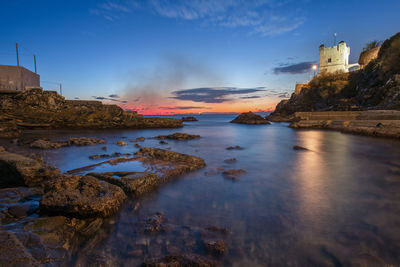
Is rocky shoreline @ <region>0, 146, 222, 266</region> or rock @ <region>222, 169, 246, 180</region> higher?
rocky shoreline @ <region>0, 146, 222, 266</region>

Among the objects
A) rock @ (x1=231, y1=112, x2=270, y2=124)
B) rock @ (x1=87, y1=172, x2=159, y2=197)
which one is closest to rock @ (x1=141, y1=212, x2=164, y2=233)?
rock @ (x1=87, y1=172, x2=159, y2=197)

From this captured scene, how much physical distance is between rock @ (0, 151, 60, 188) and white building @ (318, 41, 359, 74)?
207 ft

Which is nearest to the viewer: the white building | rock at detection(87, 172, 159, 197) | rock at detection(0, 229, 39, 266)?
rock at detection(0, 229, 39, 266)

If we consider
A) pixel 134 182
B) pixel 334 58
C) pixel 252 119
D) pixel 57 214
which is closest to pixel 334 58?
pixel 334 58

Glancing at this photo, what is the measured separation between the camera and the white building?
50000 millimetres

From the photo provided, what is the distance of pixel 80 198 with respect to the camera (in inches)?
113

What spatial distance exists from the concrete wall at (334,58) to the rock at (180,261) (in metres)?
A: 62.5

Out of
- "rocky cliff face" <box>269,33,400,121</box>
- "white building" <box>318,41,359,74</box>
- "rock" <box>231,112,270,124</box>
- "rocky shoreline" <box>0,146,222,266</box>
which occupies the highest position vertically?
"white building" <box>318,41,359,74</box>

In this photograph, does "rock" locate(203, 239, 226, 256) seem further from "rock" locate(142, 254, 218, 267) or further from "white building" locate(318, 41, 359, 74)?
"white building" locate(318, 41, 359, 74)

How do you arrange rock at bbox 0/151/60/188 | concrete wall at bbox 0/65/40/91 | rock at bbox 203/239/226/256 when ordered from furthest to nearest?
1. concrete wall at bbox 0/65/40/91
2. rock at bbox 0/151/60/188
3. rock at bbox 203/239/226/256

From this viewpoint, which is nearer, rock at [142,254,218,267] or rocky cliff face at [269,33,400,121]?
rock at [142,254,218,267]

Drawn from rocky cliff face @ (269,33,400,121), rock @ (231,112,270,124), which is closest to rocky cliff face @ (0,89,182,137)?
rock @ (231,112,270,124)

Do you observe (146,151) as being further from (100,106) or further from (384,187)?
(100,106)

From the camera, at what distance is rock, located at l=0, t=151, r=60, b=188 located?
395 cm
